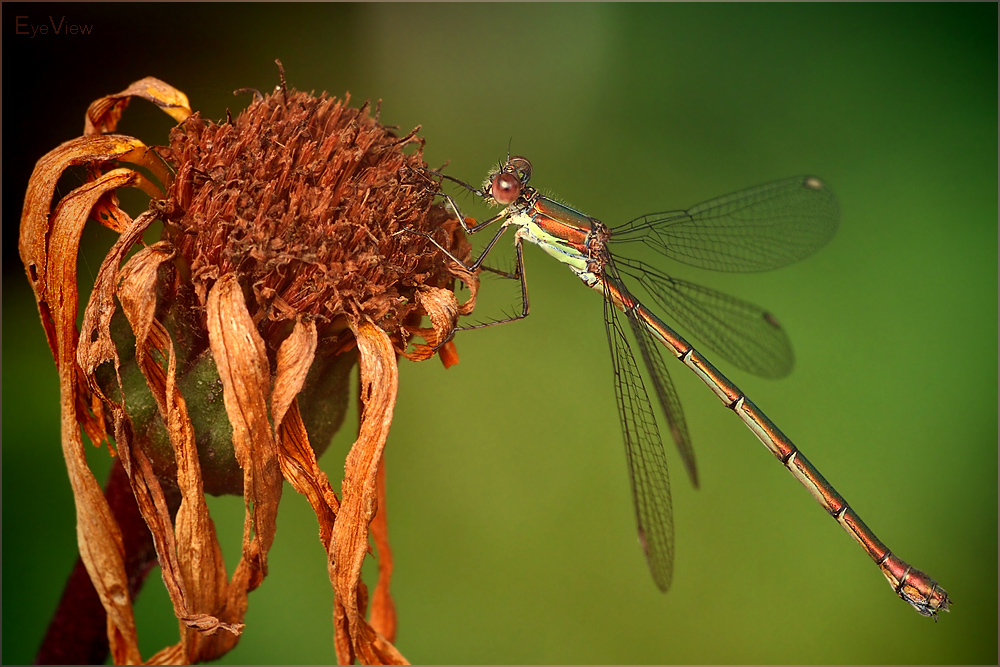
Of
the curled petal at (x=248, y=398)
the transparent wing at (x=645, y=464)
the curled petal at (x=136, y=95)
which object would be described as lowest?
the transparent wing at (x=645, y=464)

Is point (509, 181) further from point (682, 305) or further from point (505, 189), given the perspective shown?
point (682, 305)

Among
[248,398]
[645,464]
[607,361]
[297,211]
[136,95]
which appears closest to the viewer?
[248,398]

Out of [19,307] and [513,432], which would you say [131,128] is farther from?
[513,432]

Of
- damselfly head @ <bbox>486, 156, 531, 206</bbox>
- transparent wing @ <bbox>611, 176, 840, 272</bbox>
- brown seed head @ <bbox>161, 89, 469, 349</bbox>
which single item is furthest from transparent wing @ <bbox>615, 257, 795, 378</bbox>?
brown seed head @ <bbox>161, 89, 469, 349</bbox>

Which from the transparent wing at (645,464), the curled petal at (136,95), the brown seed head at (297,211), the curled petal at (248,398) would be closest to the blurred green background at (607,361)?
the transparent wing at (645,464)

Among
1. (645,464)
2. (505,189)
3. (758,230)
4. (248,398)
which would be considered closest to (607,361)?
(758,230)

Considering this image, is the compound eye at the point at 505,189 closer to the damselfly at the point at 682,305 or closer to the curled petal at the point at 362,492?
the damselfly at the point at 682,305
